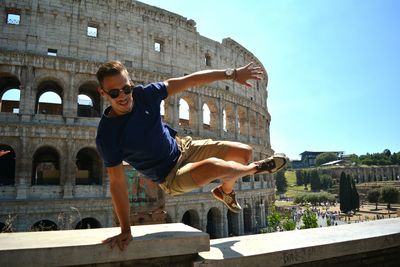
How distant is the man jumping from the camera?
2.97 meters

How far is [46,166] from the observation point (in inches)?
914

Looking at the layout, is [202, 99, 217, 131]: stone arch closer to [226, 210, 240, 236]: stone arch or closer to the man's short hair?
[226, 210, 240, 236]: stone arch

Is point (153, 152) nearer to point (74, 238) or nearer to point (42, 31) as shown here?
point (74, 238)

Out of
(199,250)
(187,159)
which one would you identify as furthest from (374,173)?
(199,250)

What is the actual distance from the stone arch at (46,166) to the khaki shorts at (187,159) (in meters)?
16.9

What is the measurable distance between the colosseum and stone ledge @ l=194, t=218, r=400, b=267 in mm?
12711

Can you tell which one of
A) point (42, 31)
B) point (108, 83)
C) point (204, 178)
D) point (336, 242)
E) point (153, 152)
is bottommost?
point (336, 242)

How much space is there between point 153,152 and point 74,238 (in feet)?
3.54

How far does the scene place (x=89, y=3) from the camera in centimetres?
1967

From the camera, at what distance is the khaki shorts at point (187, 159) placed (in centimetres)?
309

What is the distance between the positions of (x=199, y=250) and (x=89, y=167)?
66.9 feet

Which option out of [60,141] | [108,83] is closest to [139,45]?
[60,141]

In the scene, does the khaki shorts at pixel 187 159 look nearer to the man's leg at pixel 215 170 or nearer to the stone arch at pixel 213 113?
the man's leg at pixel 215 170

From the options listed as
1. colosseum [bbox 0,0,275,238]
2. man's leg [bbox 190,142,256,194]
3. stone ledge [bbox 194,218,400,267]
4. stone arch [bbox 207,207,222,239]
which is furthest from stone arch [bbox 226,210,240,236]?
man's leg [bbox 190,142,256,194]
